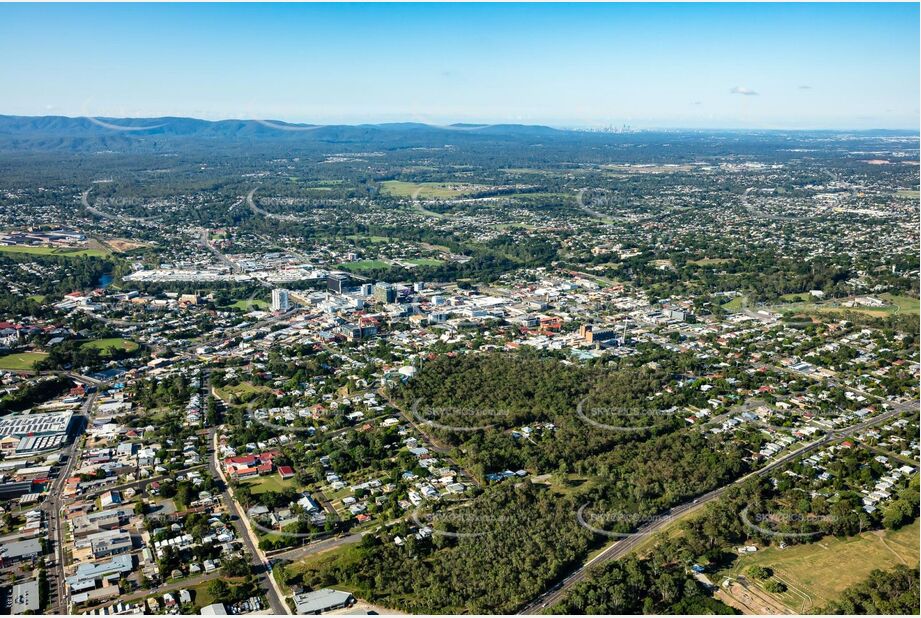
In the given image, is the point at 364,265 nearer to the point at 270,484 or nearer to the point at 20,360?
the point at 20,360

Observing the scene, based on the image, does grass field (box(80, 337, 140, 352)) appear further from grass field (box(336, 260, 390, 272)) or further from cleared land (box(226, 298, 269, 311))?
Result: grass field (box(336, 260, 390, 272))

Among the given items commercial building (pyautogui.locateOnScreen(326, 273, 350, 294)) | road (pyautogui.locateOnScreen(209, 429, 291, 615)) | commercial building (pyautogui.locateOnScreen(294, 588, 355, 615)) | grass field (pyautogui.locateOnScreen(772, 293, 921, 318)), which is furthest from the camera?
commercial building (pyautogui.locateOnScreen(326, 273, 350, 294))

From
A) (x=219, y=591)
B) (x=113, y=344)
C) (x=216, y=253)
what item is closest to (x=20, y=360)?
(x=113, y=344)

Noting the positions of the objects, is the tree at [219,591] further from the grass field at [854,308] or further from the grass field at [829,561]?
the grass field at [854,308]

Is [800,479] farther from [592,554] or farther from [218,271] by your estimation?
[218,271]

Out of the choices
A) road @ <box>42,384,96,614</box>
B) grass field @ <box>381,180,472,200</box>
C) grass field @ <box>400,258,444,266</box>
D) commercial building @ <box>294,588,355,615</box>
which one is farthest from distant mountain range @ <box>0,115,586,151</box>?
commercial building @ <box>294,588,355,615</box>
